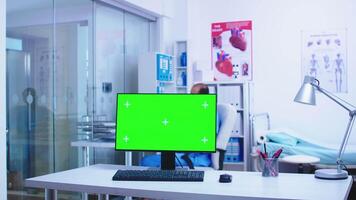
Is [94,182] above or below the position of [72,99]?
below

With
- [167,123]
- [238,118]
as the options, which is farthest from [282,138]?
[167,123]

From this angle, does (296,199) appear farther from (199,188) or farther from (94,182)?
(94,182)

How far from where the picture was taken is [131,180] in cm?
218

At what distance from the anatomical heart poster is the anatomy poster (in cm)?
73

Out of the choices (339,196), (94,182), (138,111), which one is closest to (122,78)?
(138,111)

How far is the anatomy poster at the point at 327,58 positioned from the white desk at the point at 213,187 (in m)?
3.54

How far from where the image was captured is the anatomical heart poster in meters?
5.89

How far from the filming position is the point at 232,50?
5.95m

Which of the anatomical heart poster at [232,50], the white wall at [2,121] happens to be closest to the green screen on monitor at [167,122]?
the white wall at [2,121]

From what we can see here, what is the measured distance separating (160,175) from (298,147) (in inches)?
119

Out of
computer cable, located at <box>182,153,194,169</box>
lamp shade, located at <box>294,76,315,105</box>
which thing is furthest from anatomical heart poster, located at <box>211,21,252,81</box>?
lamp shade, located at <box>294,76,315,105</box>

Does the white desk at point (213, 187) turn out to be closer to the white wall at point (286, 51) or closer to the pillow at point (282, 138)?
the pillow at point (282, 138)

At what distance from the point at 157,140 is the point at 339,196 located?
3.28 feet

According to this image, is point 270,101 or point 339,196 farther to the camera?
point 270,101
